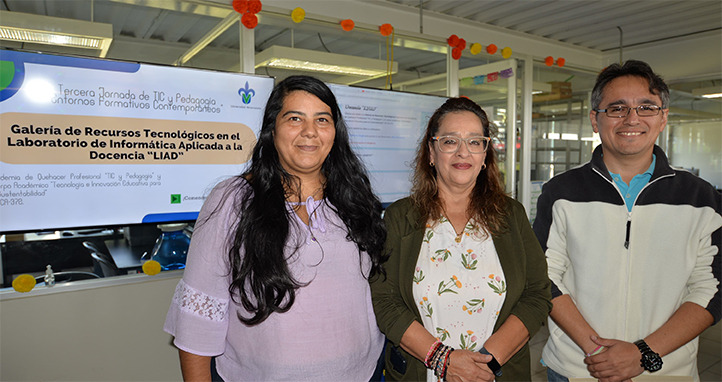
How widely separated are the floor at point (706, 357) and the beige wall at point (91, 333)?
2.74 meters

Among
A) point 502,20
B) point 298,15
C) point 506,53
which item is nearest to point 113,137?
point 298,15

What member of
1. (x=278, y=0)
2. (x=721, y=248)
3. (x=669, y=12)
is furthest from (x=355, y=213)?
(x=669, y=12)

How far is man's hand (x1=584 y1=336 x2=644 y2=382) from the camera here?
54.7 inches

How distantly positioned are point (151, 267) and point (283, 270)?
161cm

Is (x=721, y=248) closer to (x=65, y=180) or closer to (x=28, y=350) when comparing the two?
(x=65, y=180)

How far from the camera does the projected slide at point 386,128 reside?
3.16 metres

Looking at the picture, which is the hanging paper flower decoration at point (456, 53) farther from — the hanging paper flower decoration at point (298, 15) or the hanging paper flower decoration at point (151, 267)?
the hanging paper flower decoration at point (151, 267)

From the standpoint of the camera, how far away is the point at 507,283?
140 centimetres

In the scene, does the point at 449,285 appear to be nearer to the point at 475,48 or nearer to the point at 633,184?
the point at 633,184

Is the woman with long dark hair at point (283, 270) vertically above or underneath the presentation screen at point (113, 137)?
underneath

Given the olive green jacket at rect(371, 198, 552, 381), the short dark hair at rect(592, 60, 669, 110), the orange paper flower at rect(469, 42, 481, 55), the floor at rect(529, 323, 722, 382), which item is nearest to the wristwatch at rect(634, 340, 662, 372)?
the olive green jacket at rect(371, 198, 552, 381)

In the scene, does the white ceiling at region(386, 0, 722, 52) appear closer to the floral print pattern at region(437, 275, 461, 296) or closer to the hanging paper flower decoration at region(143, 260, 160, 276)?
the hanging paper flower decoration at region(143, 260, 160, 276)

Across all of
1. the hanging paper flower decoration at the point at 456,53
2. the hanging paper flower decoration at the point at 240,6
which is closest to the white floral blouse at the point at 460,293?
the hanging paper flower decoration at the point at 240,6

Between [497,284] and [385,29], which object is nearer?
[497,284]
